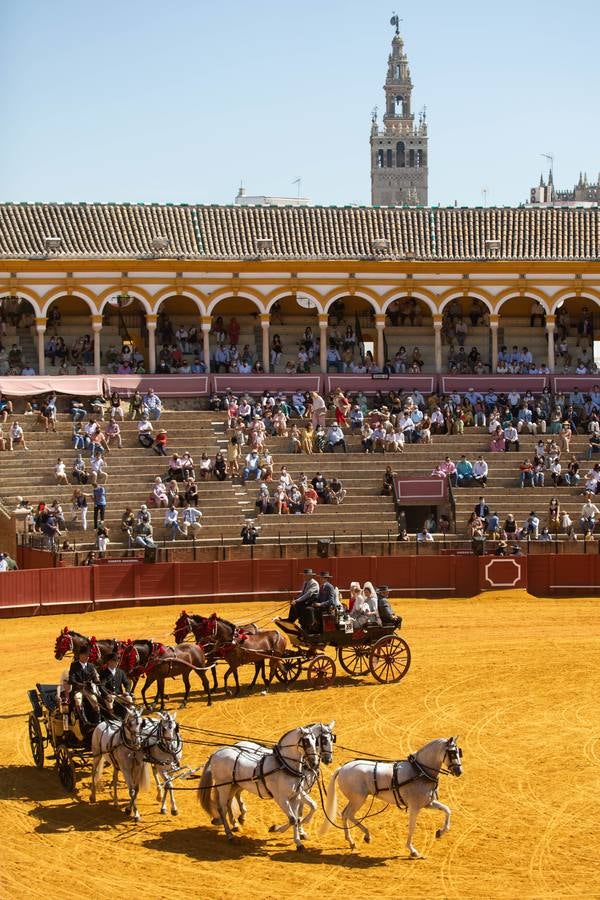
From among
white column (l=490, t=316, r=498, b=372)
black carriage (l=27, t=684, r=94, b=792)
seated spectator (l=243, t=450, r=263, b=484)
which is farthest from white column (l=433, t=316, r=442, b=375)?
black carriage (l=27, t=684, r=94, b=792)

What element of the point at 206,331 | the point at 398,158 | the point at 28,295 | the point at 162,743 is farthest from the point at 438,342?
the point at 398,158

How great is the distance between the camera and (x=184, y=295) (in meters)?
49.1

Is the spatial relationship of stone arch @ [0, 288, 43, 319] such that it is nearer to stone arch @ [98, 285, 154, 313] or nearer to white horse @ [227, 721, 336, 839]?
stone arch @ [98, 285, 154, 313]

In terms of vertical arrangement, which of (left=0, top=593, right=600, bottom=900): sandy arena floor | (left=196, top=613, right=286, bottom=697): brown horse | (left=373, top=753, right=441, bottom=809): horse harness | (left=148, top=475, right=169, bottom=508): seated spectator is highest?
(left=148, top=475, right=169, bottom=508): seated spectator

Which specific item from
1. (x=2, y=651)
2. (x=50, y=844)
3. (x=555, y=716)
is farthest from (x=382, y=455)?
(x=50, y=844)

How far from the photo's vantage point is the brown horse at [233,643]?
24.1m

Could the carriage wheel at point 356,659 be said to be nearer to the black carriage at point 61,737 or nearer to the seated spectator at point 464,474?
the black carriage at point 61,737

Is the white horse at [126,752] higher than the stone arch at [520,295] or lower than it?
lower

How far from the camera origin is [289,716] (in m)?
23.0

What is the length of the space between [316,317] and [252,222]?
3.77 metres

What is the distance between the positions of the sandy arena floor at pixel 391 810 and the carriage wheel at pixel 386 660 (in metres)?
0.27

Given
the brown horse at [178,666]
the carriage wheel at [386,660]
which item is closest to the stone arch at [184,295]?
the carriage wheel at [386,660]

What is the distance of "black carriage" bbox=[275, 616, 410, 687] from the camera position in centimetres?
2484

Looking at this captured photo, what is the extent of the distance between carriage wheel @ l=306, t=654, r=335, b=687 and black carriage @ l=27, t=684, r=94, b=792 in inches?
231
